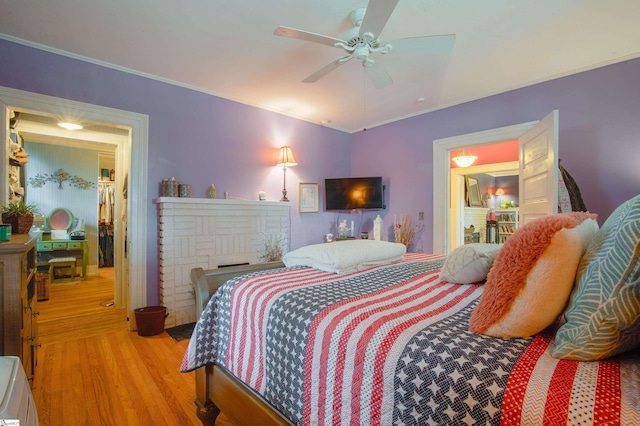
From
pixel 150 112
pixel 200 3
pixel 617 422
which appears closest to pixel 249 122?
pixel 150 112

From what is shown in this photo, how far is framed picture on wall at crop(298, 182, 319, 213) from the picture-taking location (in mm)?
4249

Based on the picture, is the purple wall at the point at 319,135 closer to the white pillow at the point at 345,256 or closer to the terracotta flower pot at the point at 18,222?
the terracotta flower pot at the point at 18,222

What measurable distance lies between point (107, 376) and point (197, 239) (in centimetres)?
137

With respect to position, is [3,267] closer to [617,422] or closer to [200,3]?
[200,3]

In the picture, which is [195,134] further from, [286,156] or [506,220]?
[506,220]

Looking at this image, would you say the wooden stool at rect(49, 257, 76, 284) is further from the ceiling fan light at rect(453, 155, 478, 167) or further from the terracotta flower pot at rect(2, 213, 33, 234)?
the ceiling fan light at rect(453, 155, 478, 167)

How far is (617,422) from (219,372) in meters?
1.38

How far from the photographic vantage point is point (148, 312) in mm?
2768

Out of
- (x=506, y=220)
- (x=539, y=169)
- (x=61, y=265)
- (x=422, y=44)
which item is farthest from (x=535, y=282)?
(x=506, y=220)

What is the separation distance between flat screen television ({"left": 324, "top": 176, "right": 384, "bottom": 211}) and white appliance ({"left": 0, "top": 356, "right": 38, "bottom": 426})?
3867mm

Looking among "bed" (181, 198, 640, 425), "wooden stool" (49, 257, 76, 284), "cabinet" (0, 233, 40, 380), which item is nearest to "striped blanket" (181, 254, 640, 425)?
"bed" (181, 198, 640, 425)

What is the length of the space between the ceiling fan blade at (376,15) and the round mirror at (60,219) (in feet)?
20.3

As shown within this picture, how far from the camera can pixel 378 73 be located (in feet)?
7.46

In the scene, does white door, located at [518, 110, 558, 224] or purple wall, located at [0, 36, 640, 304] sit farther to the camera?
purple wall, located at [0, 36, 640, 304]
